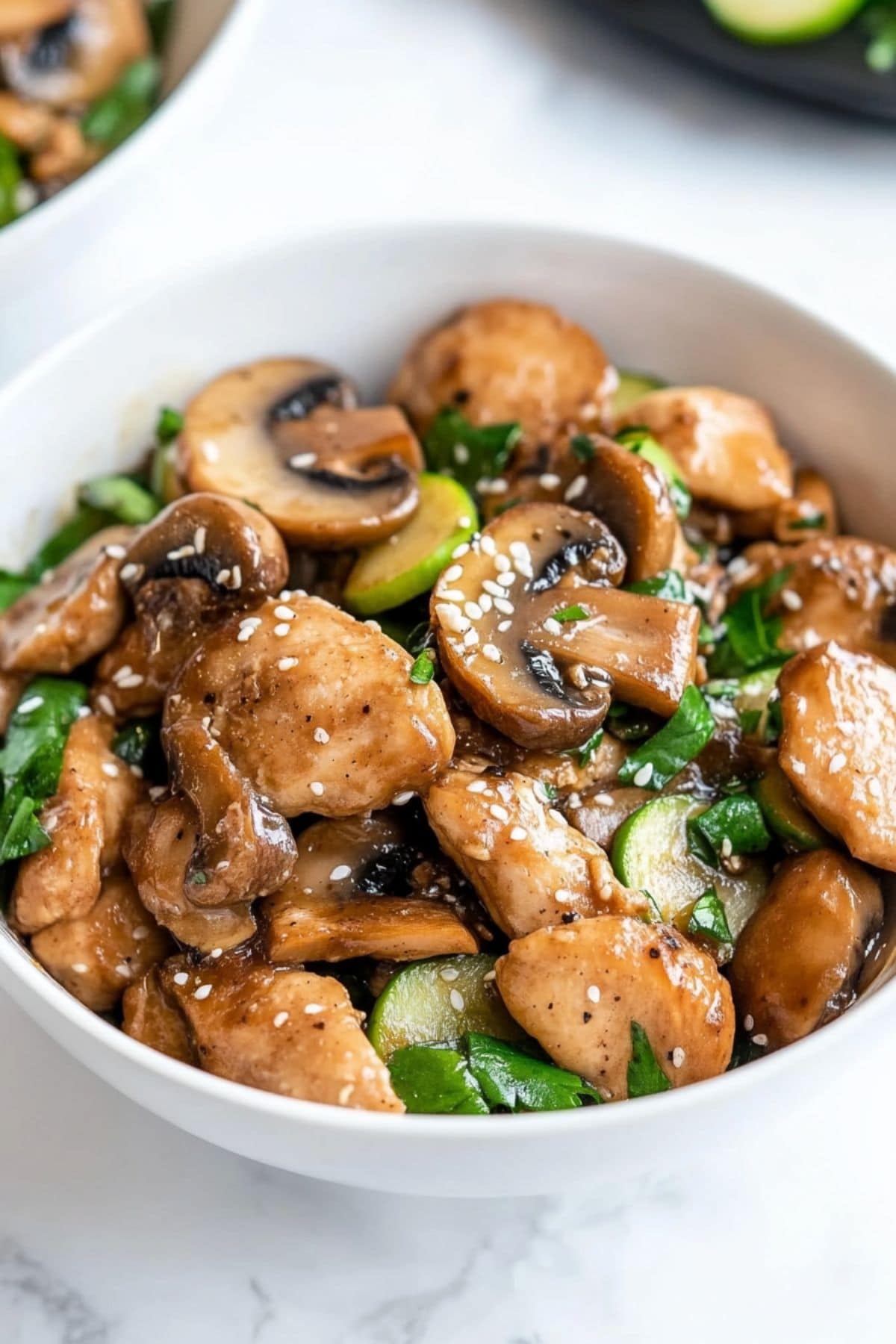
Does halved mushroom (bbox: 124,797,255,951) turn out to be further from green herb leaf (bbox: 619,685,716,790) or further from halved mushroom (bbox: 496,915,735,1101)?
green herb leaf (bbox: 619,685,716,790)

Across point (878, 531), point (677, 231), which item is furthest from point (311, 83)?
point (878, 531)

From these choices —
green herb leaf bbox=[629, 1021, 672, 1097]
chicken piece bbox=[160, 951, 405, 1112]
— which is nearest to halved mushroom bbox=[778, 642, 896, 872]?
green herb leaf bbox=[629, 1021, 672, 1097]

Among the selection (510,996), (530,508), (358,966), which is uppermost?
(530,508)

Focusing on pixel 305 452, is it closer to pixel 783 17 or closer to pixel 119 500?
pixel 119 500

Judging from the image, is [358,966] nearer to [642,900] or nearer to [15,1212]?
[642,900]

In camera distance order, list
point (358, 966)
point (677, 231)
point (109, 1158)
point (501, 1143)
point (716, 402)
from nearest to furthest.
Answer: point (501, 1143) < point (358, 966) < point (109, 1158) < point (716, 402) < point (677, 231)
